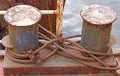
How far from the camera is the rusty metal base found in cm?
252

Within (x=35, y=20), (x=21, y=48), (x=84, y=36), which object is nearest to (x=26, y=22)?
(x=35, y=20)

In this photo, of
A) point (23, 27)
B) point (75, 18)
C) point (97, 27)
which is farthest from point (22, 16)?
point (75, 18)

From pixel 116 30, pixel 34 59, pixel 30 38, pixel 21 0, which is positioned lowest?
pixel 116 30

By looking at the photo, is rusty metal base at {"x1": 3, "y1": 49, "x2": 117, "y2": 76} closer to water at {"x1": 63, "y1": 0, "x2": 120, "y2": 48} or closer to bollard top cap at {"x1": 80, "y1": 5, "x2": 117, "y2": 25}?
bollard top cap at {"x1": 80, "y1": 5, "x2": 117, "y2": 25}

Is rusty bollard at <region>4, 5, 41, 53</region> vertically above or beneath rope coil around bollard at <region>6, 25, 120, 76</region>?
above

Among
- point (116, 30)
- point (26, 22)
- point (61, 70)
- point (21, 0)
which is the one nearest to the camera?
point (26, 22)

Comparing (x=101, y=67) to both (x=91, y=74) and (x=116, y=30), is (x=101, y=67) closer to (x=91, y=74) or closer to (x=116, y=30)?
(x=91, y=74)

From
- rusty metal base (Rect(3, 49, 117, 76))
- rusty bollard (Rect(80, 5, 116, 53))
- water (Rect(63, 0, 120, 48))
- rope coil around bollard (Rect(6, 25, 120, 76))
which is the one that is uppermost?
rusty bollard (Rect(80, 5, 116, 53))

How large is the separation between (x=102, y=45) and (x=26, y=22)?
65 cm

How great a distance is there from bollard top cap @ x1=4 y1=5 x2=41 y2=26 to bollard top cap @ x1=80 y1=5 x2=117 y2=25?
1.26 ft

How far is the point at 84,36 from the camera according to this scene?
2.56 metres

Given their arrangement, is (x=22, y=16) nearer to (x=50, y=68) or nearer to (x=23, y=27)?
(x=23, y=27)

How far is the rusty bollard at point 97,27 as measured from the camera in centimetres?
243

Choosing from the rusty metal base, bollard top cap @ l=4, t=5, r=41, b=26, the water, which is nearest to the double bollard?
bollard top cap @ l=4, t=5, r=41, b=26
